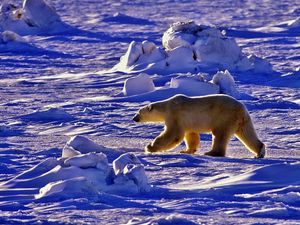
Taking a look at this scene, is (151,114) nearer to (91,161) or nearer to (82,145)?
(82,145)

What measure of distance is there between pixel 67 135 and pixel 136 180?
3548mm

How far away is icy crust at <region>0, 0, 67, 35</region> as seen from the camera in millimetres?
20328

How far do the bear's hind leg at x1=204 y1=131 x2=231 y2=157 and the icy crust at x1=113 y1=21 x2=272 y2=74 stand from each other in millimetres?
6222

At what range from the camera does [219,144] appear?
8.57 meters

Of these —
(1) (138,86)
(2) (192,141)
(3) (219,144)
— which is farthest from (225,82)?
(3) (219,144)

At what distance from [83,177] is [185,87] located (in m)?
6.15

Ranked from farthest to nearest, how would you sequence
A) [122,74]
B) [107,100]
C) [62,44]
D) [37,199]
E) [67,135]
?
[62,44]
[122,74]
[107,100]
[67,135]
[37,199]

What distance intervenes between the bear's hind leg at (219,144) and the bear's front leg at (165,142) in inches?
12.5

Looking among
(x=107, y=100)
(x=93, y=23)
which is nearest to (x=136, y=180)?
(x=107, y=100)

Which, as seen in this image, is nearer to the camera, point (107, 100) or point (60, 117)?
point (60, 117)

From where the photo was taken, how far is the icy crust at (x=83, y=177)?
6.31 m

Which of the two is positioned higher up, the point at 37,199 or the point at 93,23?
the point at 37,199

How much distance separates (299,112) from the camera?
11.5 meters

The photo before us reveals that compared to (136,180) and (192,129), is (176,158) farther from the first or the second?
(136,180)
